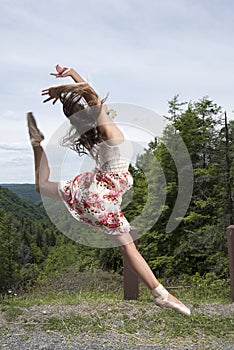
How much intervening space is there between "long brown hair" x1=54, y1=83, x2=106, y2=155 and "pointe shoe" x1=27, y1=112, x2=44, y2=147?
0.22m

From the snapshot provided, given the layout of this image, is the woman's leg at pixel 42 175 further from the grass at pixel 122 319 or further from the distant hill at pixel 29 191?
the grass at pixel 122 319

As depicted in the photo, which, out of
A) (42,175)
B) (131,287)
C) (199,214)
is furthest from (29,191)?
(199,214)

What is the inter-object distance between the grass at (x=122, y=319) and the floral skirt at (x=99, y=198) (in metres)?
1.73

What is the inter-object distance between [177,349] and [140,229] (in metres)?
1.14

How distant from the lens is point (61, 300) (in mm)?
5891

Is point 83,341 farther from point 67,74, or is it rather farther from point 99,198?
point 67,74

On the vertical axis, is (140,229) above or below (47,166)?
below

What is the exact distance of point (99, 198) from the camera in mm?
3297

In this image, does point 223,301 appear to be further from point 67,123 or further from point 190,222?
point 190,222

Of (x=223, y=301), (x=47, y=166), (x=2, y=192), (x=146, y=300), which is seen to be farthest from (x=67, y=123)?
(x=2, y=192)

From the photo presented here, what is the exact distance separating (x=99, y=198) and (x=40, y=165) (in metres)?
0.47

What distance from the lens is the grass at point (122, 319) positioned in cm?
470

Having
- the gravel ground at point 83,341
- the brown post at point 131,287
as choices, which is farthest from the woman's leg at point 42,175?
the brown post at point 131,287

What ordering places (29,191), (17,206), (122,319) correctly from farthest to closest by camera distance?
(17,206) → (29,191) → (122,319)
